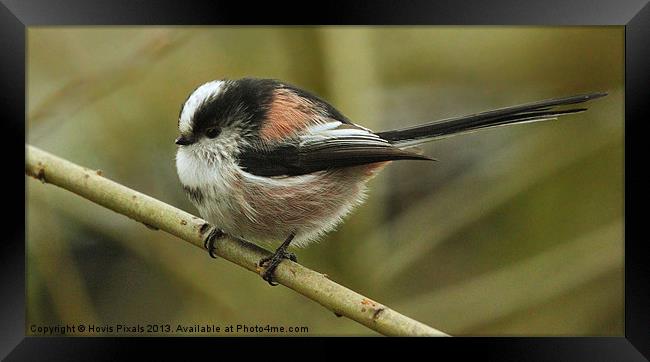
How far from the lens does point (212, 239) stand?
2.28 meters

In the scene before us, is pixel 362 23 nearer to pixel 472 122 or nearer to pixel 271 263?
pixel 472 122

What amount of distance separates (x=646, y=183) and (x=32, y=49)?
1891 millimetres

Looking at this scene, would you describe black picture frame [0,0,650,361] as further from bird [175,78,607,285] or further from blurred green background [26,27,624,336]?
bird [175,78,607,285]

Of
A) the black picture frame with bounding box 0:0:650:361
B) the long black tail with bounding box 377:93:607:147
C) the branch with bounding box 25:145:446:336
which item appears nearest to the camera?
the branch with bounding box 25:145:446:336

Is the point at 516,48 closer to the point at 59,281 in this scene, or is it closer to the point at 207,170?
the point at 207,170

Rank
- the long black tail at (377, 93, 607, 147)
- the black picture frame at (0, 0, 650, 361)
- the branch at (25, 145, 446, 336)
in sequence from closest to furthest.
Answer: the branch at (25, 145, 446, 336) < the long black tail at (377, 93, 607, 147) < the black picture frame at (0, 0, 650, 361)

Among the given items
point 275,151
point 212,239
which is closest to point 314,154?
point 275,151

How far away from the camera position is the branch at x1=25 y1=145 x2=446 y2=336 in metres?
2.08

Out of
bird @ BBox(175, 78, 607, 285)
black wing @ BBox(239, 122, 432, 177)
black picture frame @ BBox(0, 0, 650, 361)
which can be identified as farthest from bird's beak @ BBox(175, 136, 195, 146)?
black picture frame @ BBox(0, 0, 650, 361)

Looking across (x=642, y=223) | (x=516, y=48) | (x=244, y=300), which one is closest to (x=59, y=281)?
(x=244, y=300)

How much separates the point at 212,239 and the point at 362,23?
2.55 ft

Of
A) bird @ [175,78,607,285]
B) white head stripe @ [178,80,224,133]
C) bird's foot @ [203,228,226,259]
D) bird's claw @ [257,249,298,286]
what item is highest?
white head stripe @ [178,80,224,133]

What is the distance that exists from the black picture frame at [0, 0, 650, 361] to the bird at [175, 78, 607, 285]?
285mm

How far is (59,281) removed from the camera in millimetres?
2480
